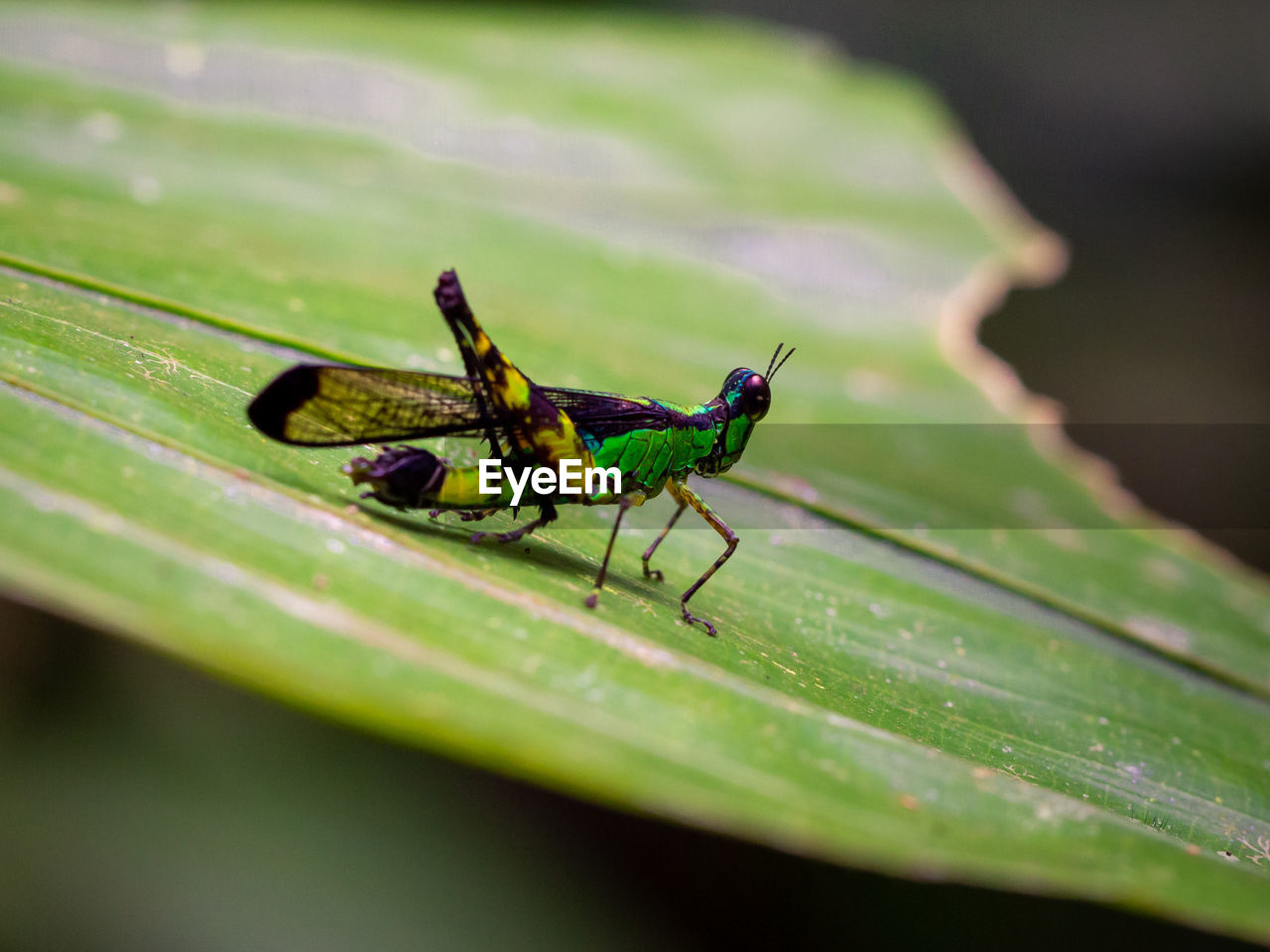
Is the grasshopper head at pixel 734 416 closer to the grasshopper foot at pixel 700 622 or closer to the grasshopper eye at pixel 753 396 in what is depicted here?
the grasshopper eye at pixel 753 396

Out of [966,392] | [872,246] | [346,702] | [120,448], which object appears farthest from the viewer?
[872,246]

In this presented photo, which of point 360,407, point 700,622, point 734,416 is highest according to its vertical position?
point 734,416

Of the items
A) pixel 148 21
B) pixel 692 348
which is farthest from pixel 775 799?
pixel 148 21

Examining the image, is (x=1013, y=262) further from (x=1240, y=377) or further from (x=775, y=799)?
(x=1240, y=377)

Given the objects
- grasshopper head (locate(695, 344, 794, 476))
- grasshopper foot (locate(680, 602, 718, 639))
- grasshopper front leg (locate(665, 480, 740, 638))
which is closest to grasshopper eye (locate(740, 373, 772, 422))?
grasshopper head (locate(695, 344, 794, 476))

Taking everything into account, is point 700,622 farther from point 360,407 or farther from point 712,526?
point 360,407

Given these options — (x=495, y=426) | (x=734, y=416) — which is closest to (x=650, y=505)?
(x=734, y=416)
